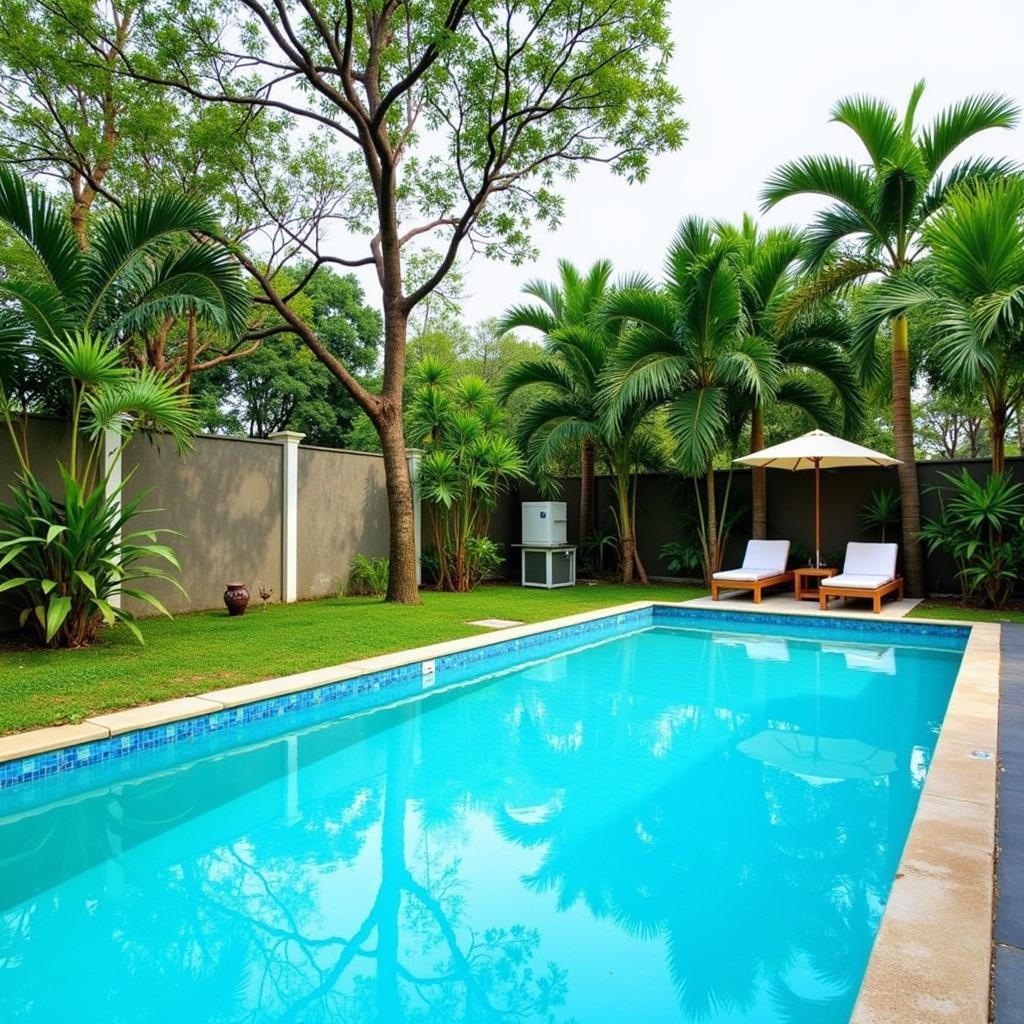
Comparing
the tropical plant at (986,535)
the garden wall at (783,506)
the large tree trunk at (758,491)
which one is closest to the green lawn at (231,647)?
the tropical plant at (986,535)

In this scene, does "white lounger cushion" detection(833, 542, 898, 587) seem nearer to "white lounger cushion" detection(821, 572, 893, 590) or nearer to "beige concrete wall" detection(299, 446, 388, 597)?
"white lounger cushion" detection(821, 572, 893, 590)

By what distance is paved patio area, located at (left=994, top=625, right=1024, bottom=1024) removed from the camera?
5.73 feet

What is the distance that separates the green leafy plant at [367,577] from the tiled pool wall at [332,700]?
12.1 feet

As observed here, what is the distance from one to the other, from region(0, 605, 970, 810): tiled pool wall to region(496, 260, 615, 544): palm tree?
4.10m

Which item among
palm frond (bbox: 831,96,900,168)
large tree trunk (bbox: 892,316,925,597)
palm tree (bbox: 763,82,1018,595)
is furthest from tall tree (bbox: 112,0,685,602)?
large tree trunk (bbox: 892,316,925,597)

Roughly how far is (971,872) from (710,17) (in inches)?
378

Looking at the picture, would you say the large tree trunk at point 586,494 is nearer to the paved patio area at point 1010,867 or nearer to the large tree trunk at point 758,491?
the large tree trunk at point 758,491

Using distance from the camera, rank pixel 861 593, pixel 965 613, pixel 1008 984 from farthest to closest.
Answer: pixel 861 593 → pixel 965 613 → pixel 1008 984

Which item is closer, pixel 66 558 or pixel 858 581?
pixel 66 558

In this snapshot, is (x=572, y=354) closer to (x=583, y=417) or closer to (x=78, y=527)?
(x=583, y=417)

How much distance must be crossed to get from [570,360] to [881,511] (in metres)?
5.25

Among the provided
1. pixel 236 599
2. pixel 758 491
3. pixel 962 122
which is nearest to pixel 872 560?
pixel 758 491

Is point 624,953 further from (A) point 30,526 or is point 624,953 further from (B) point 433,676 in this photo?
(A) point 30,526

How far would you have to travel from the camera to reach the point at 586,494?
13.3 m
